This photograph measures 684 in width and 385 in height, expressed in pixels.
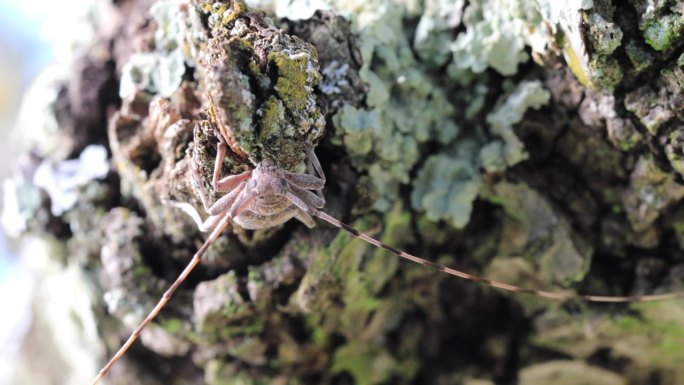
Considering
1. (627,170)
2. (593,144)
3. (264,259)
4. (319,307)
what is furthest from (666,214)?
(264,259)

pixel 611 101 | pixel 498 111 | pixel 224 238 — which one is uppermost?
pixel 611 101

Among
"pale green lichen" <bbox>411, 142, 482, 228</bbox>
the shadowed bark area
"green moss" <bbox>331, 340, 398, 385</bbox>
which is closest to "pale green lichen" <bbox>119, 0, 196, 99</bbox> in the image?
the shadowed bark area

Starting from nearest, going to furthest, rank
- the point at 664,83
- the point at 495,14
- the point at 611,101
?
the point at 664,83, the point at 611,101, the point at 495,14

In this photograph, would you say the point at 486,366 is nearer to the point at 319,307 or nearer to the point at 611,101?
the point at 319,307

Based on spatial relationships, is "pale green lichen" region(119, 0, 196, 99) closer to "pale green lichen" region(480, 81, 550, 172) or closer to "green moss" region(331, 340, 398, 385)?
"pale green lichen" region(480, 81, 550, 172)

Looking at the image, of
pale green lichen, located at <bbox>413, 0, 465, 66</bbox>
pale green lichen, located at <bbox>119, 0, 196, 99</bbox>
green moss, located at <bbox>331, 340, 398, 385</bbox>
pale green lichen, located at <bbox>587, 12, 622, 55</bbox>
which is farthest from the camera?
green moss, located at <bbox>331, 340, 398, 385</bbox>

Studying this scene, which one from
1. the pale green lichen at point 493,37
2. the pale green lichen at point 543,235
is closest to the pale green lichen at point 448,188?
the pale green lichen at point 543,235

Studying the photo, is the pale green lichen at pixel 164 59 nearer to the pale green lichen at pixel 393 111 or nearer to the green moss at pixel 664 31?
the pale green lichen at pixel 393 111

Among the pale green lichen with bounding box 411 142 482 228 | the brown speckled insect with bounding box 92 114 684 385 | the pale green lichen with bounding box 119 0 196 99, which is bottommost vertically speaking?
the brown speckled insect with bounding box 92 114 684 385

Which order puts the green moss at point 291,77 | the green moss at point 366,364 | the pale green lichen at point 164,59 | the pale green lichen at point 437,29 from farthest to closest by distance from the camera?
the green moss at point 366,364
the pale green lichen at point 437,29
the pale green lichen at point 164,59
the green moss at point 291,77
